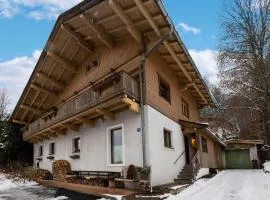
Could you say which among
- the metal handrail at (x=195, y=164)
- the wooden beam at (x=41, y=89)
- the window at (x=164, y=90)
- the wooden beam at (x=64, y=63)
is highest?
the wooden beam at (x=64, y=63)

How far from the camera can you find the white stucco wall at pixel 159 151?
467 inches

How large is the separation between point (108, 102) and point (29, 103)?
1235cm

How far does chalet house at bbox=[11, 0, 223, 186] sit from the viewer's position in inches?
470

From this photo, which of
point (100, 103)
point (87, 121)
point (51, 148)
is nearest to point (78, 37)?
A: point (87, 121)

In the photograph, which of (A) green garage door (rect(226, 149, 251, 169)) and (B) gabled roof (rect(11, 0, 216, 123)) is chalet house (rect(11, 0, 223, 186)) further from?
(A) green garage door (rect(226, 149, 251, 169))

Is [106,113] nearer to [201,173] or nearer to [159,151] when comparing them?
[159,151]

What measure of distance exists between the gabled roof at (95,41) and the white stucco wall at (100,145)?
3814mm

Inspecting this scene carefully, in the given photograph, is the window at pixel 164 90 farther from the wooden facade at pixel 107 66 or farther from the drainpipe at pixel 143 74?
the drainpipe at pixel 143 74

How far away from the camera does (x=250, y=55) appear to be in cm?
2442

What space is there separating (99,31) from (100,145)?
18.8 ft

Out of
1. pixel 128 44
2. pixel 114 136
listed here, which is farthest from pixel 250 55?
pixel 114 136

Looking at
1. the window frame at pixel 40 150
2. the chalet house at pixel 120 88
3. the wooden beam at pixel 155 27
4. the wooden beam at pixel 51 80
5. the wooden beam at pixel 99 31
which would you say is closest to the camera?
the wooden beam at pixel 155 27

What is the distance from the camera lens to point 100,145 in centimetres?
1410

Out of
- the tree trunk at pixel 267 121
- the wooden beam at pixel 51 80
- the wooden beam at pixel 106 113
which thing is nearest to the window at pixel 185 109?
the wooden beam at pixel 106 113
